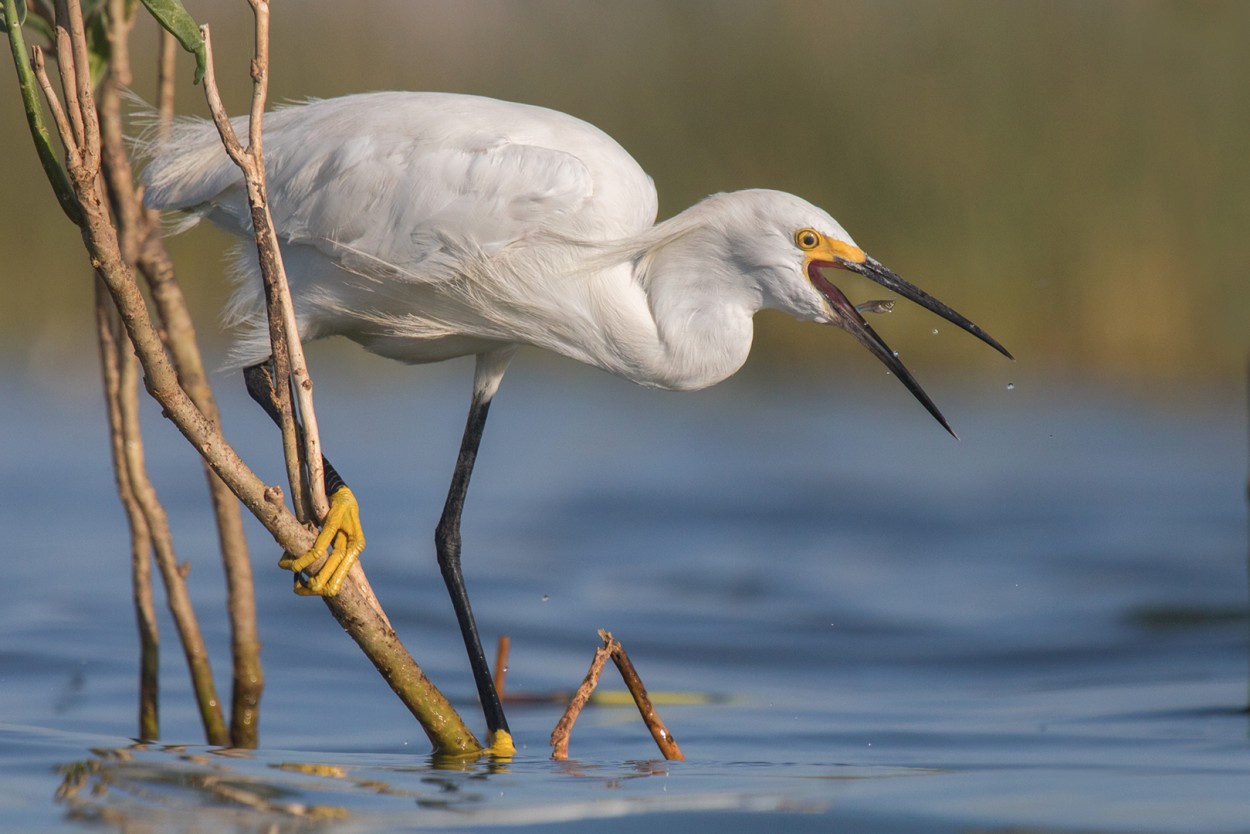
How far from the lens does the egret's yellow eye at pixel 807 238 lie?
13.7ft

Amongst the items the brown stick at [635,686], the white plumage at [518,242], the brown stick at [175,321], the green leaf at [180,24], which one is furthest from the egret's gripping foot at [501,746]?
the green leaf at [180,24]

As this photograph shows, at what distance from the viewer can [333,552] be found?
3.61 metres

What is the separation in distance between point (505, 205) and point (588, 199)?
0.21 meters

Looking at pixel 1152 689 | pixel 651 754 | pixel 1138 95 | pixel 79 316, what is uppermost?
pixel 1138 95

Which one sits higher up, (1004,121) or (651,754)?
(1004,121)

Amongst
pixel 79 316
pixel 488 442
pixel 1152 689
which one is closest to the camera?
pixel 1152 689

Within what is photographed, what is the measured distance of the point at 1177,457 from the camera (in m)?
11.9

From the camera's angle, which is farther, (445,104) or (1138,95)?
(1138,95)

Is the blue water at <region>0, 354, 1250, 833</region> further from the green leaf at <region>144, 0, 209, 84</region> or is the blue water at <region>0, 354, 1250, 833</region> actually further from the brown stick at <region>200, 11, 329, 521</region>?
the green leaf at <region>144, 0, 209, 84</region>

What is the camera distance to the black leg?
15.8 feet

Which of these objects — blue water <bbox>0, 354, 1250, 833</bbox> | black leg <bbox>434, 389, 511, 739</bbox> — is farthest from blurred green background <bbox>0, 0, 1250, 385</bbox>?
black leg <bbox>434, 389, 511, 739</bbox>

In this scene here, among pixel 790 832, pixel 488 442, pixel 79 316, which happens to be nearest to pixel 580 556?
pixel 488 442

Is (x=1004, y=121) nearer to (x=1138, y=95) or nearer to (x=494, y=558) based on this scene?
(x=1138, y=95)

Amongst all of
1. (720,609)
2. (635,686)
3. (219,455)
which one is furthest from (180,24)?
(720,609)
